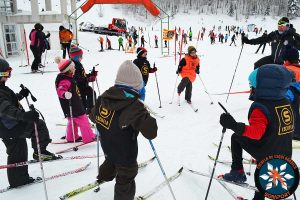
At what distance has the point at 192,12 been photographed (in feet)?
208

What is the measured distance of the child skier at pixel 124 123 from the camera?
2621 millimetres

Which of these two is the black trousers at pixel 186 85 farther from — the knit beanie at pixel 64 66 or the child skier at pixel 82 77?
the knit beanie at pixel 64 66

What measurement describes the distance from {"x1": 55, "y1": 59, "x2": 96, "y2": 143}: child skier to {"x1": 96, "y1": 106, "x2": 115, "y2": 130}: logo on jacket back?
187 cm

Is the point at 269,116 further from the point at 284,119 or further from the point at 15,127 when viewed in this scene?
the point at 15,127

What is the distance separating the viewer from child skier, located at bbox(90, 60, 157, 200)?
262 cm

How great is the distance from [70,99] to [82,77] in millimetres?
1140

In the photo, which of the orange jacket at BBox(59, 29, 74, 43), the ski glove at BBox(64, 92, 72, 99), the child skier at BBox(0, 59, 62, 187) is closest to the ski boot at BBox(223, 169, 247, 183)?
the child skier at BBox(0, 59, 62, 187)

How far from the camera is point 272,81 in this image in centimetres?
265

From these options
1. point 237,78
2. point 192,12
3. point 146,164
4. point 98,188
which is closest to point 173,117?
point 146,164

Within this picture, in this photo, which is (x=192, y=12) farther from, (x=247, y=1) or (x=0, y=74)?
(x=0, y=74)

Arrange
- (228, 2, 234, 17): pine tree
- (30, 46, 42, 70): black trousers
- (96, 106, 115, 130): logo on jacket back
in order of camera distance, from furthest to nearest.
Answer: (228, 2, 234, 17): pine tree < (30, 46, 42, 70): black trousers < (96, 106, 115, 130): logo on jacket back

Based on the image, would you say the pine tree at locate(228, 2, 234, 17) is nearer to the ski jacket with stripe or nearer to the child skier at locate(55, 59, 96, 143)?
the child skier at locate(55, 59, 96, 143)

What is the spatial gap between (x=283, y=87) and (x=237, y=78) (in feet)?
28.6

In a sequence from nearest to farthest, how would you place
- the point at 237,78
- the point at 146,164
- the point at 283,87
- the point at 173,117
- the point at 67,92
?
the point at 283,87, the point at 146,164, the point at 67,92, the point at 173,117, the point at 237,78
